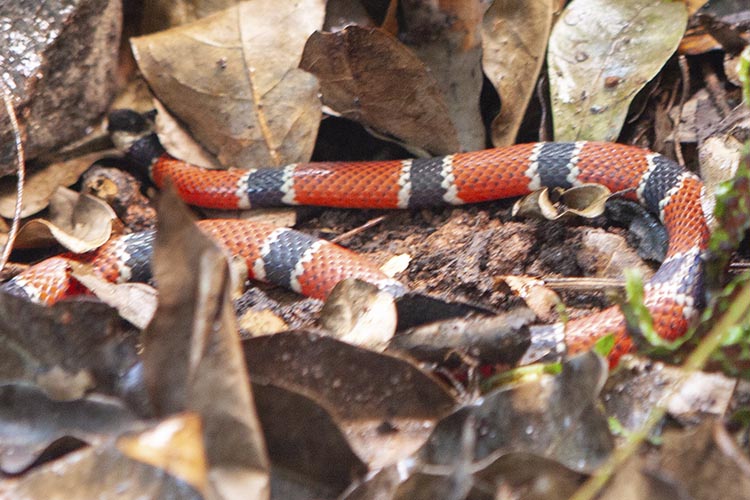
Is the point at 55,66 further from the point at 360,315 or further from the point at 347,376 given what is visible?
the point at 347,376

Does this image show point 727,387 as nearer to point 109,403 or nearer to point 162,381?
point 162,381

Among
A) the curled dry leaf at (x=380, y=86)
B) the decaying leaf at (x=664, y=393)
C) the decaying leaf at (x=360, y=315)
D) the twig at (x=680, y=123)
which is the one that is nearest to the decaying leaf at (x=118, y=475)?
the decaying leaf at (x=360, y=315)

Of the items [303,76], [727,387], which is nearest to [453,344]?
[727,387]

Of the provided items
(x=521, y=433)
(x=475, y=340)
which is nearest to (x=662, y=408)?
(x=521, y=433)

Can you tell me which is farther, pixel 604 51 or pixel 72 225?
pixel 72 225

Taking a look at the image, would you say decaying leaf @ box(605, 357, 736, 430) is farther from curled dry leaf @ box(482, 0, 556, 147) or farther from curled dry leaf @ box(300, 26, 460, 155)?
curled dry leaf @ box(482, 0, 556, 147)

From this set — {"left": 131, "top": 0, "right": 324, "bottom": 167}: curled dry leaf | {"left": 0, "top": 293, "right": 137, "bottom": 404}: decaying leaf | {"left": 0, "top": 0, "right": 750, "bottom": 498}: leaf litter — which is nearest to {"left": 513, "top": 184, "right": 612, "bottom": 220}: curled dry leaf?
{"left": 0, "top": 0, "right": 750, "bottom": 498}: leaf litter
